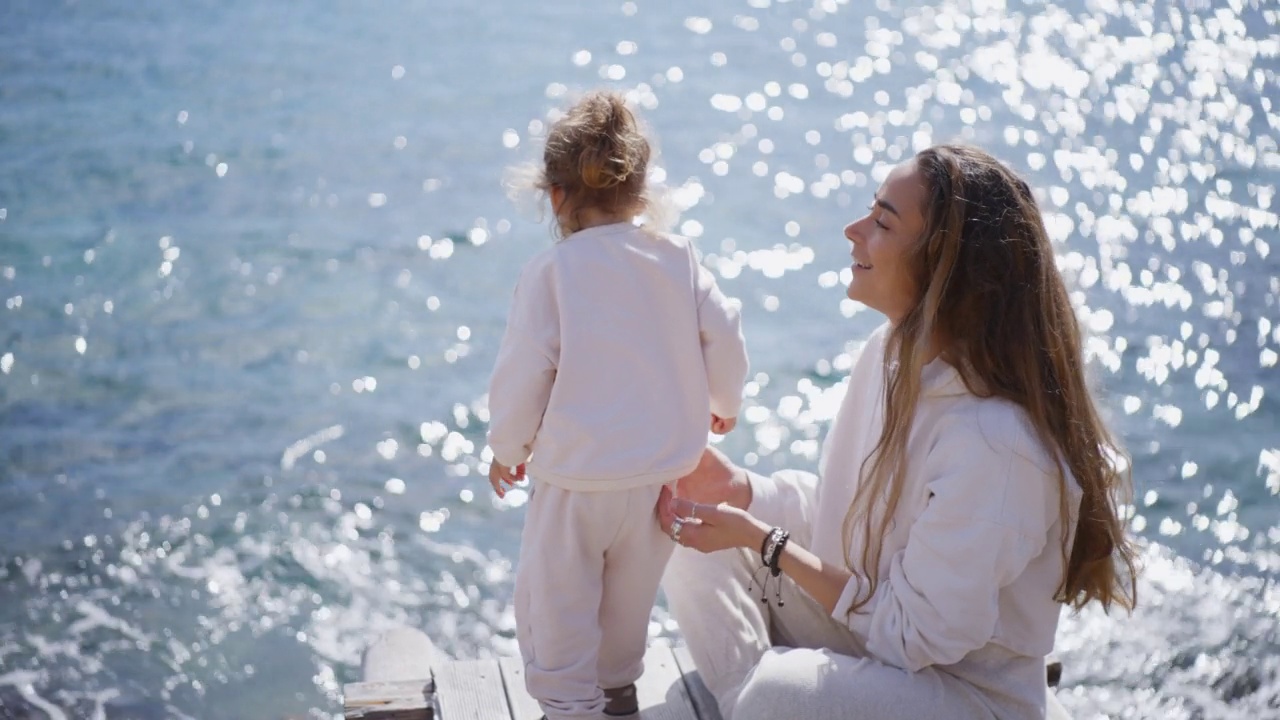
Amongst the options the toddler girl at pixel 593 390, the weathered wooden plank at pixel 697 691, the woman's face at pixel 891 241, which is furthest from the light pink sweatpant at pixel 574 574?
the woman's face at pixel 891 241

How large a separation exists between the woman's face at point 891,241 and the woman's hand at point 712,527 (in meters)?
0.44

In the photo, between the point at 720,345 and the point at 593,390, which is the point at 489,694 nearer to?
the point at 593,390

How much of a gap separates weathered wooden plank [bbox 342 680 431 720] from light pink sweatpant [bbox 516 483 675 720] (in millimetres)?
332

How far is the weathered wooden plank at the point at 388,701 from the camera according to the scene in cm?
289

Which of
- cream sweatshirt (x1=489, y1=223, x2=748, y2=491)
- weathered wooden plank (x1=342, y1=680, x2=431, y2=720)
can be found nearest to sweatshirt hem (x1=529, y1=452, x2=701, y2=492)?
cream sweatshirt (x1=489, y1=223, x2=748, y2=491)

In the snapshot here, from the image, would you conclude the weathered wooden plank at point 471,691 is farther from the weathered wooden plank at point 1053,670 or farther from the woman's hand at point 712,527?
the weathered wooden plank at point 1053,670

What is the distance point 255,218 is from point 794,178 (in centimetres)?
280

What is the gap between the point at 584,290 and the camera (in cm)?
262

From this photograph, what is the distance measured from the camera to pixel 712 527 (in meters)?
2.52

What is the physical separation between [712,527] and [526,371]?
17.7 inches

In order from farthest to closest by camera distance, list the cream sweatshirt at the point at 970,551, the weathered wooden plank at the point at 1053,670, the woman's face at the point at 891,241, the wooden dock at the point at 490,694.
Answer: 1. the weathered wooden plank at the point at 1053,670
2. the wooden dock at the point at 490,694
3. the woman's face at the point at 891,241
4. the cream sweatshirt at the point at 970,551

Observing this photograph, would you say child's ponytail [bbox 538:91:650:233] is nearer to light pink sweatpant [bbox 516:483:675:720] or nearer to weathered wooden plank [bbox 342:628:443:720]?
light pink sweatpant [bbox 516:483:675:720]

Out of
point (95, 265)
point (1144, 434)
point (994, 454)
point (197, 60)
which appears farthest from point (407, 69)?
point (994, 454)

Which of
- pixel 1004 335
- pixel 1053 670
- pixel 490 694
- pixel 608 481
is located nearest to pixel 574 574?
pixel 608 481
